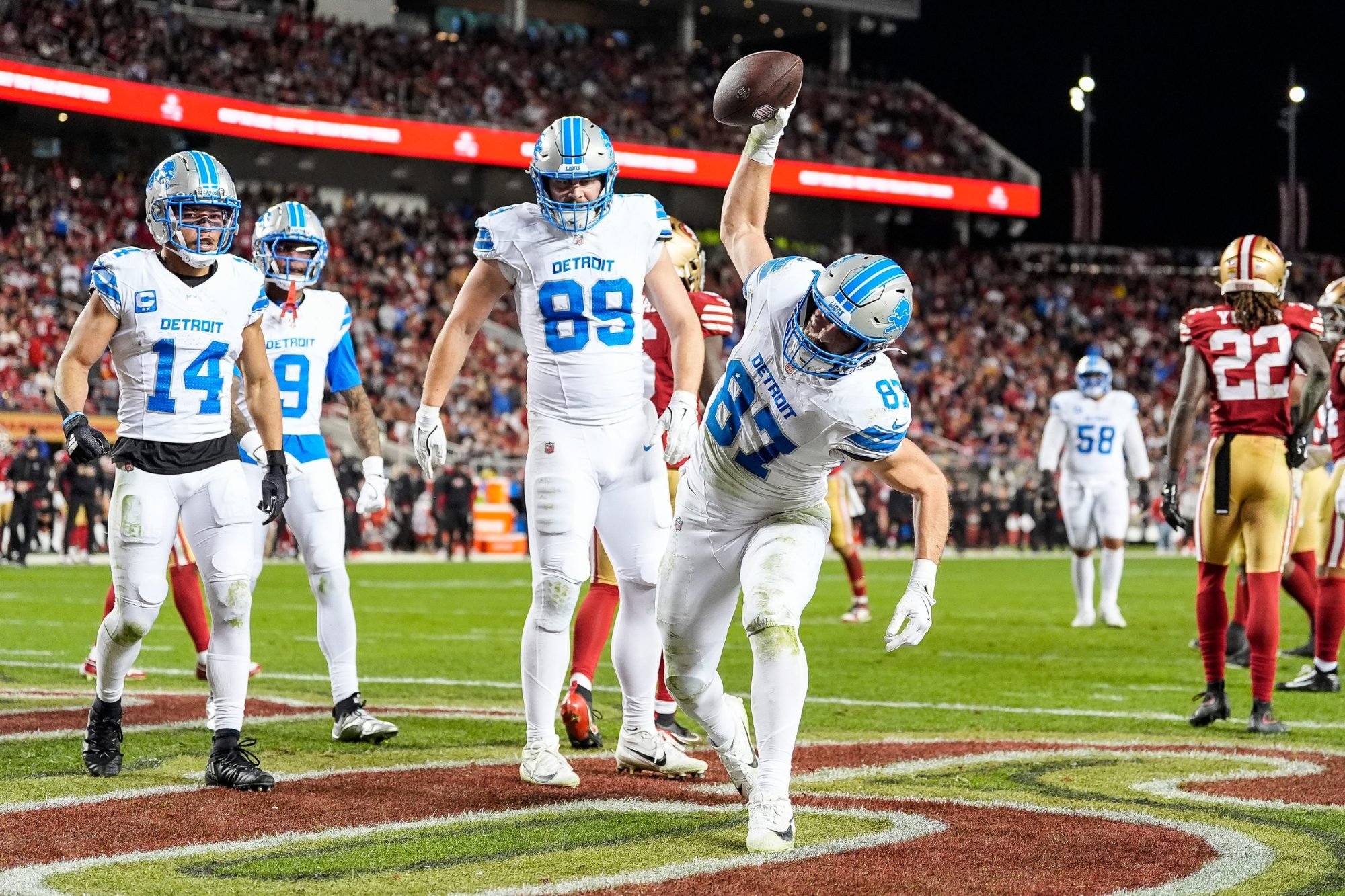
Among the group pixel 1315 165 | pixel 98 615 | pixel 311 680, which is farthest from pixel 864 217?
pixel 311 680

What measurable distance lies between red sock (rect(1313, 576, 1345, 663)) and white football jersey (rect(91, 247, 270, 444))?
18.1 ft

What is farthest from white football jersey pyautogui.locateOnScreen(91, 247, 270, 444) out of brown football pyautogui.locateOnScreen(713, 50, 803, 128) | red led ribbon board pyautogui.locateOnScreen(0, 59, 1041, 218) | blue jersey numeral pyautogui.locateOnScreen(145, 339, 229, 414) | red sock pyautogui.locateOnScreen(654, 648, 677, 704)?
red led ribbon board pyautogui.locateOnScreen(0, 59, 1041, 218)

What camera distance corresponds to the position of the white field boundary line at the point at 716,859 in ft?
11.8

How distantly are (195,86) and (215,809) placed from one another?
2582cm

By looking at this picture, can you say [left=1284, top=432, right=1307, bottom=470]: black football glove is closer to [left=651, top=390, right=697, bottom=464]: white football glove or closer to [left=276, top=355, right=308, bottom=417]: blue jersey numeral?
[left=651, top=390, right=697, bottom=464]: white football glove

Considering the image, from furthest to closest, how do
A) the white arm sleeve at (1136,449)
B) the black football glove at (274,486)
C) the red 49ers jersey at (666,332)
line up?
the white arm sleeve at (1136,449) < the red 49ers jersey at (666,332) < the black football glove at (274,486)

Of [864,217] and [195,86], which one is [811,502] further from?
[864,217]

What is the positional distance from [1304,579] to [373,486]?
568 centimetres

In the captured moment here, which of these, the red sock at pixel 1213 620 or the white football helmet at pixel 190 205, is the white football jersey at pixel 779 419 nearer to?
the white football helmet at pixel 190 205

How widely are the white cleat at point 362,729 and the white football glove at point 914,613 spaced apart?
2.44 m

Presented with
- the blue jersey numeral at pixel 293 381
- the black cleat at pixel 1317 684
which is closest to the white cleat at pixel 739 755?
the blue jersey numeral at pixel 293 381

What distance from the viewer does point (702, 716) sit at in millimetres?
4648

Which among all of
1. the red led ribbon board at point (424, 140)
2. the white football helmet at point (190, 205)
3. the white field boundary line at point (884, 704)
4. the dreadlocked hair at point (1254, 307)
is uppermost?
the red led ribbon board at point (424, 140)

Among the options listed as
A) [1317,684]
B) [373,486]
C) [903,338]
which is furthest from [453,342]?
[903,338]
